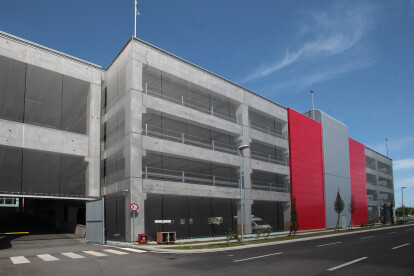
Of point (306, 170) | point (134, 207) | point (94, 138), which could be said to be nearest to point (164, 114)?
point (94, 138)

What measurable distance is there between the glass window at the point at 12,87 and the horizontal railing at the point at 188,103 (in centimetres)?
1093

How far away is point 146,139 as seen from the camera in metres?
28.9

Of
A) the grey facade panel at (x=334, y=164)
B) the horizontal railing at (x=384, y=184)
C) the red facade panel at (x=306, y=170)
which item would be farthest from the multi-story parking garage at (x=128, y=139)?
the horizontal railing at (x=384, y=184)

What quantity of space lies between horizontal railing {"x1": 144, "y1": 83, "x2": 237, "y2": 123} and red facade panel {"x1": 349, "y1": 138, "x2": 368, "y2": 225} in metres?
33.1

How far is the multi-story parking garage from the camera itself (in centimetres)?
2775

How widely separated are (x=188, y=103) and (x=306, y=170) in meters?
21.6

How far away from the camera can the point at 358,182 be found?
6391 cm

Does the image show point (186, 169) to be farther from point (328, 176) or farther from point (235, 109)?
point (328, 176)

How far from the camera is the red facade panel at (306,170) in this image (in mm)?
45531

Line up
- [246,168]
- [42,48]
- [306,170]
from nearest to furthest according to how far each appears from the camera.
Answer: [42,48], [246,168], [306,170]

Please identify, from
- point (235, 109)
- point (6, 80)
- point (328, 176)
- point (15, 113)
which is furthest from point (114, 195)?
point (328, 176)

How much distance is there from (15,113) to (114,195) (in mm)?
11660

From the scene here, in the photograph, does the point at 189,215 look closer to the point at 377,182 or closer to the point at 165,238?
the point at 165,238

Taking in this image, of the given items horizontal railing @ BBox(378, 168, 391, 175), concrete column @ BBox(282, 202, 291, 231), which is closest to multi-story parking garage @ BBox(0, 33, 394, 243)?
concrete column @ BBox(282, 202, 291, 231)
